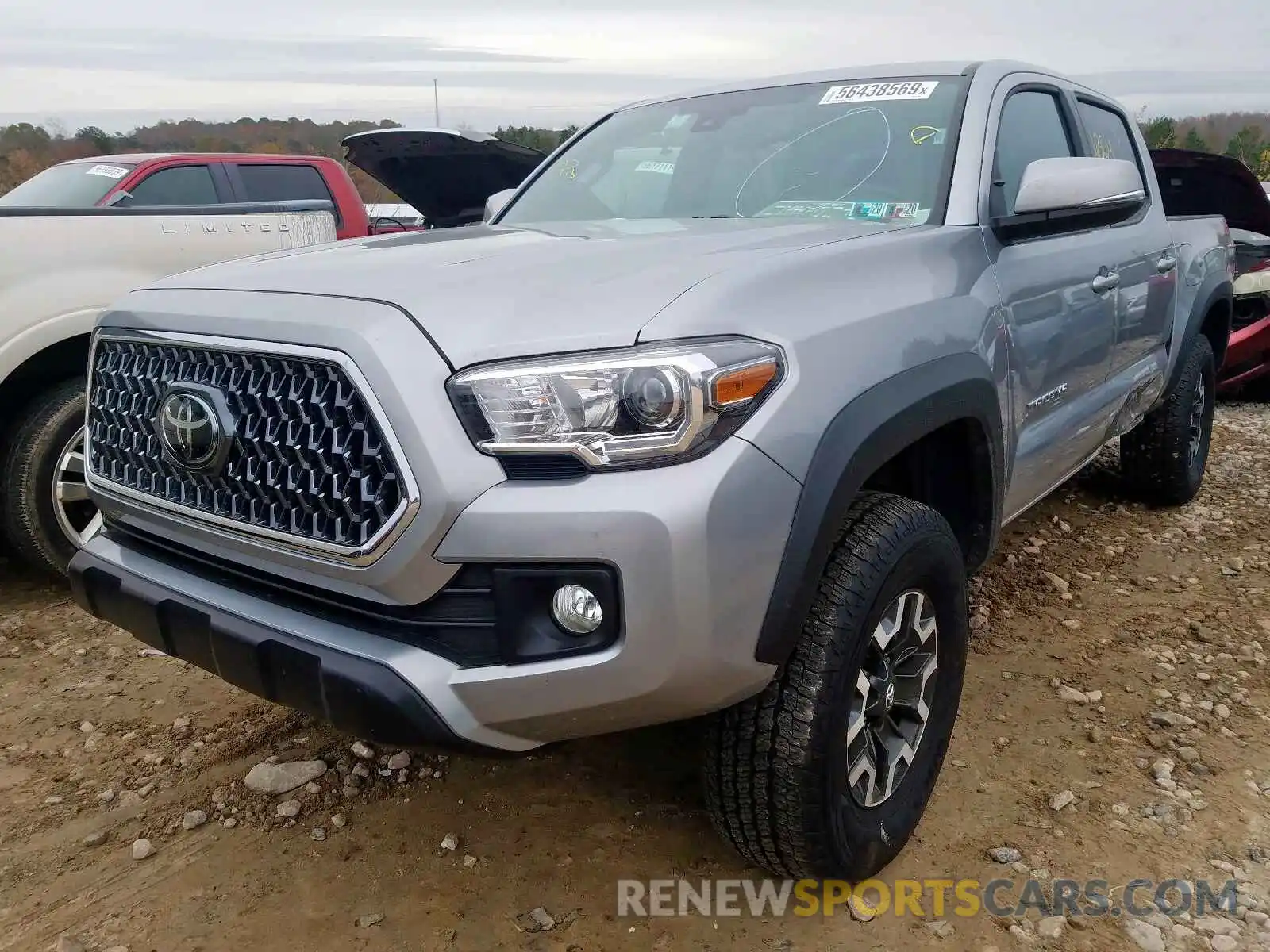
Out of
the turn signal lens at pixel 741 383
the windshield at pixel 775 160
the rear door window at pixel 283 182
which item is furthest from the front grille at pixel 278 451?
the rear door window at pixel 283 182

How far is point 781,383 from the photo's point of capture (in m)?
1.75

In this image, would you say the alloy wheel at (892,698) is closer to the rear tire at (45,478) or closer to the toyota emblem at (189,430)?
the toyota emblem at (189,430)

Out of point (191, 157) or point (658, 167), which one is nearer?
point (658, 167)

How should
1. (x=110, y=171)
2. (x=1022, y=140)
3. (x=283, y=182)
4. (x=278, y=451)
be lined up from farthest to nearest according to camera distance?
(x=283, y=182)
(x=110, y=171)
(x=1022, y=140)
(x=278, y=451)

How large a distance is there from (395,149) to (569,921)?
15.2 feet

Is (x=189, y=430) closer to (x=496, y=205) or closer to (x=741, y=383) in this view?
(x=741, y=383)

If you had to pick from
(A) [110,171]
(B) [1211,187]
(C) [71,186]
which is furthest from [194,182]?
(B) [1211,187]

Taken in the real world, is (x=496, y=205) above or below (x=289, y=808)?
above

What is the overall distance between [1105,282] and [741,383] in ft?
6.60

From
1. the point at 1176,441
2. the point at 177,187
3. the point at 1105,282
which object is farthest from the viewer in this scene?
the point at 177,187

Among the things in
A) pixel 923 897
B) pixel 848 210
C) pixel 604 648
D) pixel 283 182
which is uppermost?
pixel 283 182

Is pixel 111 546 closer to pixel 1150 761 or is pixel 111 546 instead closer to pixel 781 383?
pixel 781 383

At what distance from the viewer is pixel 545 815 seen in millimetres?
2475

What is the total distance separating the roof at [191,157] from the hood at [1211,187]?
557cm
